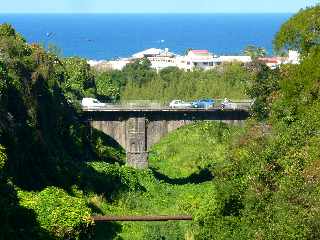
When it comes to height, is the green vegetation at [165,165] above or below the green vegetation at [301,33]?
below

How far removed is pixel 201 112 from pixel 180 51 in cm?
13706

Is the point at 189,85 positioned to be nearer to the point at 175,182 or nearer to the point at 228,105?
the point at 228,105

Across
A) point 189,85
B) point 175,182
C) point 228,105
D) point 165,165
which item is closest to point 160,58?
point 189,85

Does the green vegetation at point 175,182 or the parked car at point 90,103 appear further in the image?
the parked car at point 90,103

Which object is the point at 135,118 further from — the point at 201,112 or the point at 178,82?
the point at 178,82

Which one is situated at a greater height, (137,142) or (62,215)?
(62,215)

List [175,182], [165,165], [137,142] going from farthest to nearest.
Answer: [165,165], [137,142], [175,182]

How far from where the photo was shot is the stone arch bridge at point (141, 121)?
44.6 m

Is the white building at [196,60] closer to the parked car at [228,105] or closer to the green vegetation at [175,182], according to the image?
the green vegetation at [175,182]

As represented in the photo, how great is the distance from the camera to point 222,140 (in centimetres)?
5184

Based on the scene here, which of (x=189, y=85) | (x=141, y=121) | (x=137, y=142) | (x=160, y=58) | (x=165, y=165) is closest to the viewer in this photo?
(x=141, y=121)

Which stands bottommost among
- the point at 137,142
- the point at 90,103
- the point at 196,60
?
the point at 137,142

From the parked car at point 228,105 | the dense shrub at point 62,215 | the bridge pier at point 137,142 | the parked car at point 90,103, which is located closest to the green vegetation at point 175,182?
the bridge pier at point 137,142

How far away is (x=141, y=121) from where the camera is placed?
1761 inches
